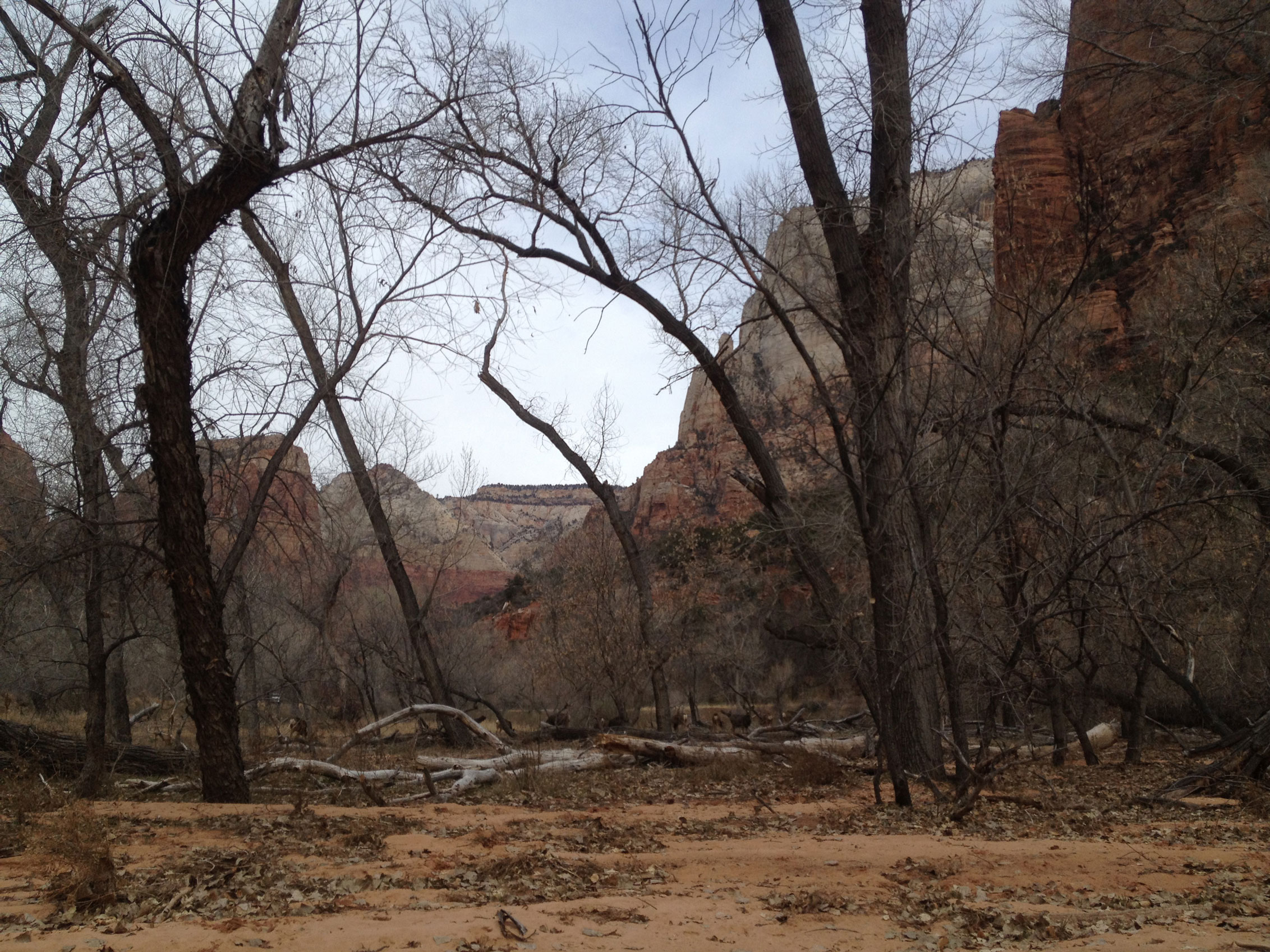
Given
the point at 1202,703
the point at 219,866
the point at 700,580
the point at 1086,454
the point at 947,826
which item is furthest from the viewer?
the point at 700,580

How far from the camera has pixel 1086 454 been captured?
10883mm

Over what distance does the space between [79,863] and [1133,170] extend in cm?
2103

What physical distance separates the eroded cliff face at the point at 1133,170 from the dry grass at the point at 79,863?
6766 mm

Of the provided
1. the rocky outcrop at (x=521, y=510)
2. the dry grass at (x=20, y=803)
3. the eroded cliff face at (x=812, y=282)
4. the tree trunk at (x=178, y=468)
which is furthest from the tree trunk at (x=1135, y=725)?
the rocky outcrop at (x=521, y=510)

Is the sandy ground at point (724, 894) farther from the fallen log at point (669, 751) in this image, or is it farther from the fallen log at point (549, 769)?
the fallen log at point (669, 751)

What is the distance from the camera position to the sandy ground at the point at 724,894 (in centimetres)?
343

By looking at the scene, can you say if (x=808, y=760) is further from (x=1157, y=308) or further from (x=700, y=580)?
(x=700, y=580)

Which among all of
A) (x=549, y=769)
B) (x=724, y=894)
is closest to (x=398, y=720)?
(x=549, y=769)

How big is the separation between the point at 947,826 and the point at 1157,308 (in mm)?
12580

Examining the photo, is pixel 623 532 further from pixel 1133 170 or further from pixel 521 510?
pixel 521 510

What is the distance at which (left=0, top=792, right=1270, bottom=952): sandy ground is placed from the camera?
343 centimetres

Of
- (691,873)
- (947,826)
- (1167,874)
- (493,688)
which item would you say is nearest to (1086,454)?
(947,826)

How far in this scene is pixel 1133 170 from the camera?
18891 mm

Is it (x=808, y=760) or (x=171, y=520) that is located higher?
(x=171, y=520)
